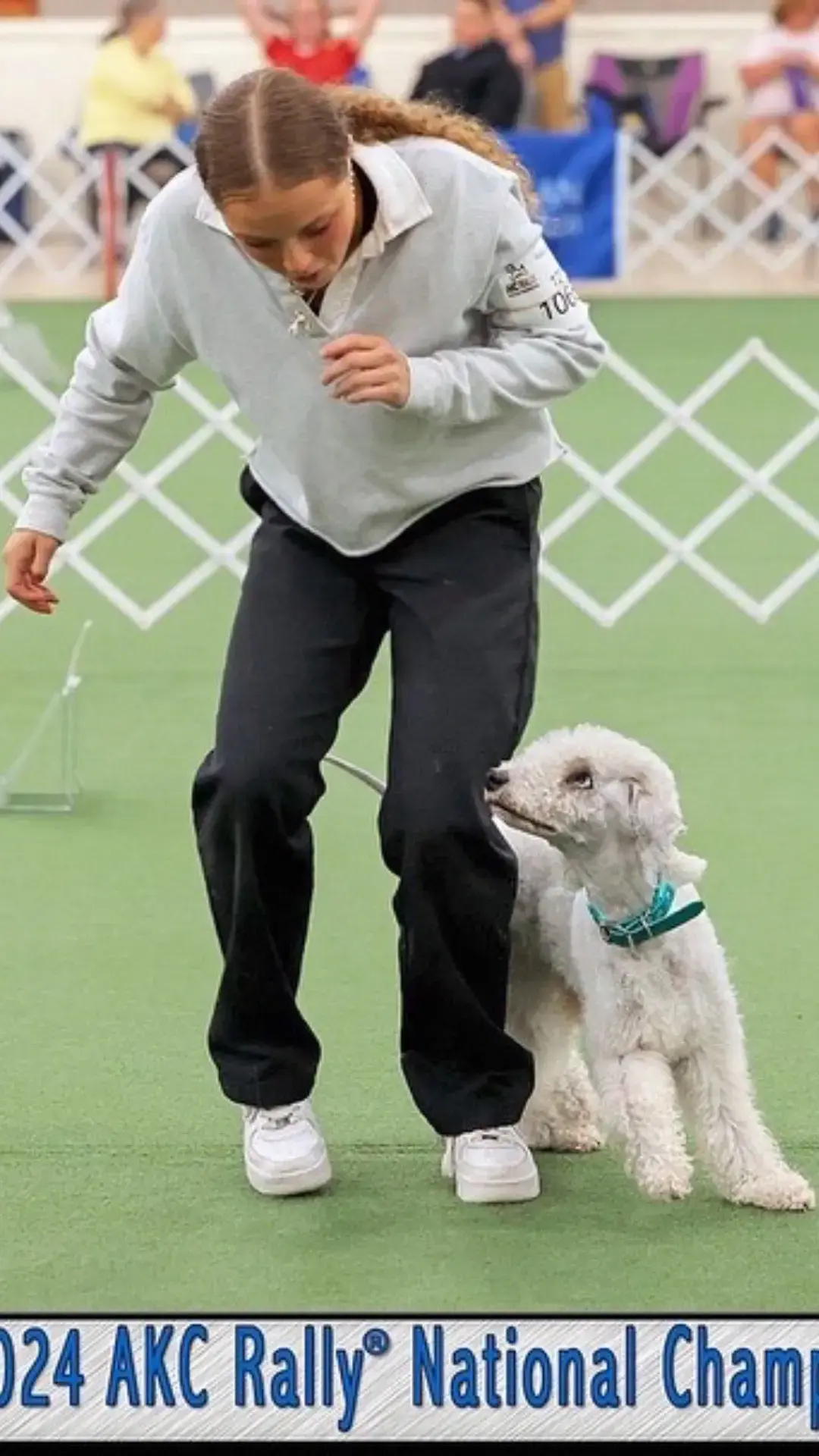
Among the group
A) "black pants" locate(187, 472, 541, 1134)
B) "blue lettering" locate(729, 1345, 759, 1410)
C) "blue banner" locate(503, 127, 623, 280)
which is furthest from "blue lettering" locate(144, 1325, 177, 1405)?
"blue banner" locate(503, 127, 623, 280)

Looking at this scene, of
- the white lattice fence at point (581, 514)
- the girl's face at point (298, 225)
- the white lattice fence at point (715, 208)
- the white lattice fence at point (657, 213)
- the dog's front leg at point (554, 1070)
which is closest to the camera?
the girl's face at point (298, 225)

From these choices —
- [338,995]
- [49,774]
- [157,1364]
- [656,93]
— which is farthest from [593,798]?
[656,93]

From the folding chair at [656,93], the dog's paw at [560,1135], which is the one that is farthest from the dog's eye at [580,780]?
the folding chair at [656,93]

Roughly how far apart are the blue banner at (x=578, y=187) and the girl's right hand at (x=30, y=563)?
9142mm

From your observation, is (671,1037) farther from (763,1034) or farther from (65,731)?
(65,731)

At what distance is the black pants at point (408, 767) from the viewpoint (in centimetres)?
287

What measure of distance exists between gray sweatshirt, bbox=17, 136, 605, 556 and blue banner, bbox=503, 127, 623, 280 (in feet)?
30.0

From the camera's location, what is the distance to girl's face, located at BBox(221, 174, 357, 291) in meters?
2.59

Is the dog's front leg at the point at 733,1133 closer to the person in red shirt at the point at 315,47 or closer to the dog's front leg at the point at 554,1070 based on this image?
the dog's front leg at the point at 554,1070

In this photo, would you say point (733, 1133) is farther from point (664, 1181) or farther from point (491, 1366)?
point (491, 1366)

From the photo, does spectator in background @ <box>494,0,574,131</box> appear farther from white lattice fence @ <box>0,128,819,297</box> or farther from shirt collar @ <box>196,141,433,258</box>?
shirt collar @ <box>196,141,433,258</box>

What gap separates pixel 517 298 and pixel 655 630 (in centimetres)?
361

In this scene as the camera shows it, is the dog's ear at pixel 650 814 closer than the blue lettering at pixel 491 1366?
No

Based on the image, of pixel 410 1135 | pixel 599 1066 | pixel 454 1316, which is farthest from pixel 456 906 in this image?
pixel 454 1316
